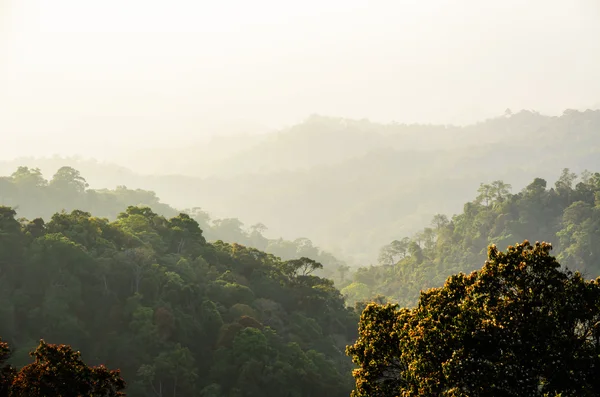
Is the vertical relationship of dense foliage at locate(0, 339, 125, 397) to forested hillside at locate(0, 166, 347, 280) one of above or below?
below

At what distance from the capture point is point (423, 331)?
1917 centimetres

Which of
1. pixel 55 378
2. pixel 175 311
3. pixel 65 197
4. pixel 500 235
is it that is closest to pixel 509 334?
pixel 55 378

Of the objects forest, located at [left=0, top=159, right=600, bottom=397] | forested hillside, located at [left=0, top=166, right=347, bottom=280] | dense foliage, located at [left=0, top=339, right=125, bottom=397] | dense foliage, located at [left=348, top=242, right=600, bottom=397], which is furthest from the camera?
forested hillside, located at [left=0, top=166, right=347, bottom=280]

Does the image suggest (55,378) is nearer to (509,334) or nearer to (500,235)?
A: (509,334)

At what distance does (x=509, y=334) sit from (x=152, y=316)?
36.1m

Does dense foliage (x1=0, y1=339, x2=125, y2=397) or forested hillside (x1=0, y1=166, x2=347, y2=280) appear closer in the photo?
dense foliage (x1=0, y1=339, x2=125, y2=397)

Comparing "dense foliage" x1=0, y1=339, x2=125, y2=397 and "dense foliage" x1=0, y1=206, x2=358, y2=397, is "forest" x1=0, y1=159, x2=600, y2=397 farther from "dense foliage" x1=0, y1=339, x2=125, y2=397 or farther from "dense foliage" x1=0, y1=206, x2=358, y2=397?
"dense foliage" x1=0, y1=339, x2=125, y2=397

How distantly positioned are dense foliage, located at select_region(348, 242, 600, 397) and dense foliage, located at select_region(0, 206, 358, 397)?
1098 inches

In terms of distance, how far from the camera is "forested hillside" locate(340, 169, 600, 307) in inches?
3996

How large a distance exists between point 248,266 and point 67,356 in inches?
2052

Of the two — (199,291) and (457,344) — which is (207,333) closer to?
(199,291)

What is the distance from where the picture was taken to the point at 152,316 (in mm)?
47969

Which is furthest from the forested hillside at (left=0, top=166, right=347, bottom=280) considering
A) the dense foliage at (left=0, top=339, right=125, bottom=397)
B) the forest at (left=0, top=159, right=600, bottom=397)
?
the dense foliage at (left=0, top=339, right=125, bottom=397)

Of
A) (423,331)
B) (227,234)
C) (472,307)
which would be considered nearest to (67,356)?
(423,331)
